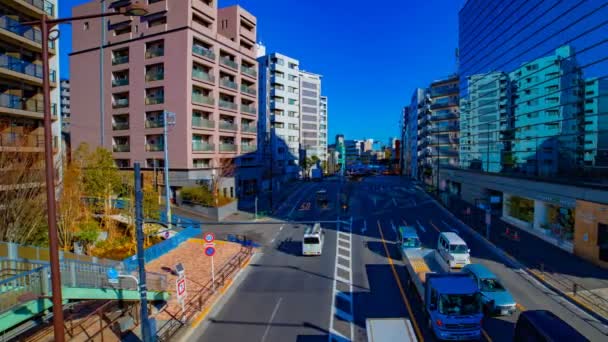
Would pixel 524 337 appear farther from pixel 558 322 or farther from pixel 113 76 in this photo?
pixel 113 76

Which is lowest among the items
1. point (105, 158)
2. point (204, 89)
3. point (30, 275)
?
point (30, 275)

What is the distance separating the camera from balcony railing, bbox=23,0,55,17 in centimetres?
2532

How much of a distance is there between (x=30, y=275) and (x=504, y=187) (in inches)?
1571

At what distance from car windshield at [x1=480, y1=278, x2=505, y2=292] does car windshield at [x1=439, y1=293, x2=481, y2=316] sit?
362 cm

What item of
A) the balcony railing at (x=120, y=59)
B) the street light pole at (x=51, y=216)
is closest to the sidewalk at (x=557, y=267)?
the street light pole at (x=51, y=216)

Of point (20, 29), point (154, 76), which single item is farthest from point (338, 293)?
point (154, 76)

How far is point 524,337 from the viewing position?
36.5 feet

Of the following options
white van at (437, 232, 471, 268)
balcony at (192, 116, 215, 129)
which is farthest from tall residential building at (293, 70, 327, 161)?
white van at (437, 232, 471, 268)

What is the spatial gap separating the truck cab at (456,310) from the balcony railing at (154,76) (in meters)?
37.8

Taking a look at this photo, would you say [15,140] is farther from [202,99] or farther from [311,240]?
[202,99]

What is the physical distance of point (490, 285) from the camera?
15.9m

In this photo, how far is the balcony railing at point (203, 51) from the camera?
129 feet

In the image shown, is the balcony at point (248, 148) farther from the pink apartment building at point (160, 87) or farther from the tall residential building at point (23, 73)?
the tall residential building at point (23, 73)

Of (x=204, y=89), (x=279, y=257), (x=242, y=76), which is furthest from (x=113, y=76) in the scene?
(x=279, y=257)
